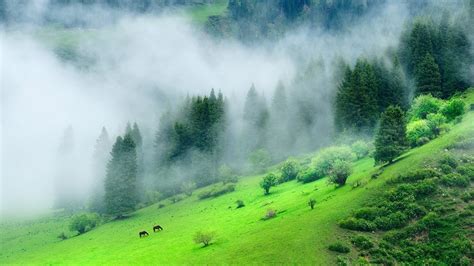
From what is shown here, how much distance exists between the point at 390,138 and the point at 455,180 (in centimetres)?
1425

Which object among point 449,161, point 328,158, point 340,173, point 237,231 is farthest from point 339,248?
point 328,158

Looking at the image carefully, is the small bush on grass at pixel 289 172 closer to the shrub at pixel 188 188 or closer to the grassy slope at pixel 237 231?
the grassy slope at pixel 237 231

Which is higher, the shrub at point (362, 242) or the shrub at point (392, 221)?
the shrub at point (392, 221)

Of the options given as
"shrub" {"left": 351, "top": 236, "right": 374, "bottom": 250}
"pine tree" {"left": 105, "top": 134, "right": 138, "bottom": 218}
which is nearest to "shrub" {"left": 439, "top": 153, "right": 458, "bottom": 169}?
"shrub" {"left": 351, "top": 236, "right": 374, "bottom": 250}

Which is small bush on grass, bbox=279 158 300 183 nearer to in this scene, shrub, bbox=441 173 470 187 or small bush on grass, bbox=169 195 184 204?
small bush on grass, bbox=169 195 184 204

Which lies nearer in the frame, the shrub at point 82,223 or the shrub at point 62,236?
the shrub at point 62,236

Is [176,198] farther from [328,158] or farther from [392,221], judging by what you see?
[392,221]

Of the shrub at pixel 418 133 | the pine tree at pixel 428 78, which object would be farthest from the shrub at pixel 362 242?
the pine tree at pixel 428 78

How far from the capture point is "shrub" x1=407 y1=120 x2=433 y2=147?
232 ft

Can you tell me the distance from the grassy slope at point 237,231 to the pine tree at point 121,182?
519 centimetres

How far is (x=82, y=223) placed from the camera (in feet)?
304

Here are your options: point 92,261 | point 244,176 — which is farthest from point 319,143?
point 92,261

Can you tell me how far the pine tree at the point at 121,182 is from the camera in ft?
338

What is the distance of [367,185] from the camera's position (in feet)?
192
